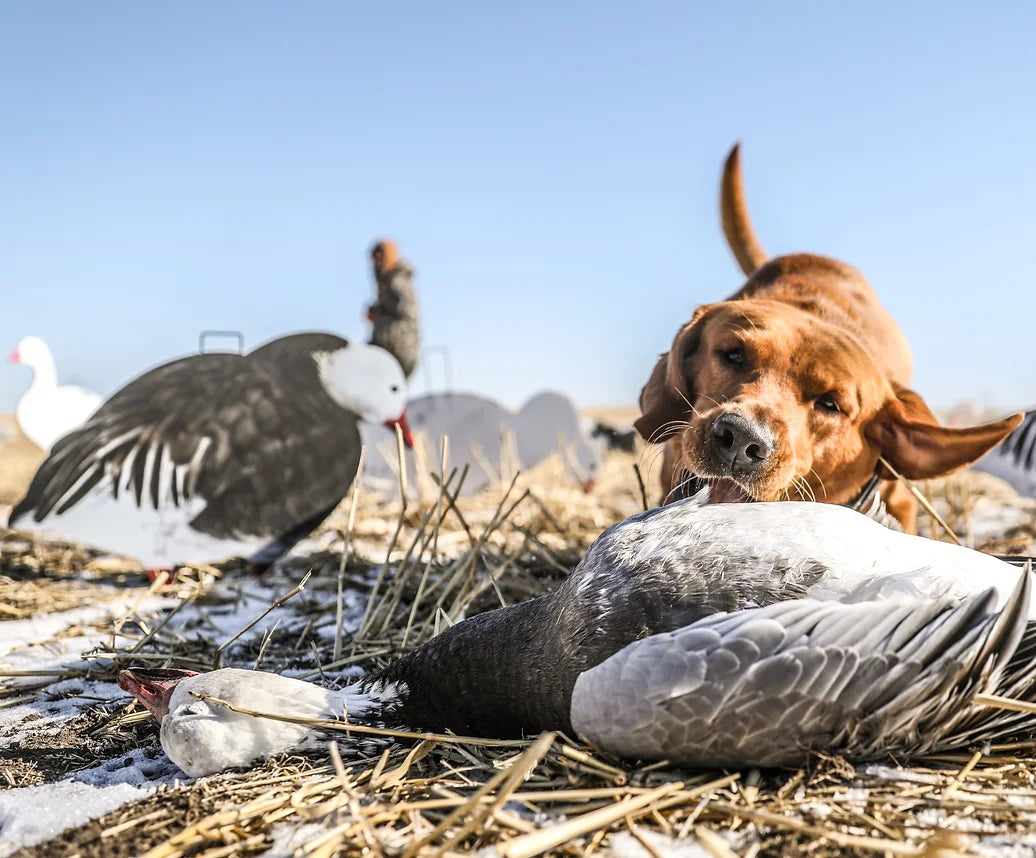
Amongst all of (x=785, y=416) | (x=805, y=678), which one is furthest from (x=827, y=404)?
(x=805, y=678)

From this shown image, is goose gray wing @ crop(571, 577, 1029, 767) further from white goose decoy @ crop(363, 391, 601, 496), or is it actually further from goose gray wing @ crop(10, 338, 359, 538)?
white goose decoy @ crop(363, 391, 601, 496)

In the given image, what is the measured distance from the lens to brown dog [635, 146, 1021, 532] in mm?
2344

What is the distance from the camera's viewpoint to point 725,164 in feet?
15.0

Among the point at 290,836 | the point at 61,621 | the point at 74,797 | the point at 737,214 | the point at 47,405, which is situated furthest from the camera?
the point at 47,405

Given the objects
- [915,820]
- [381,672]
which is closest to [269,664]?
[381,672]

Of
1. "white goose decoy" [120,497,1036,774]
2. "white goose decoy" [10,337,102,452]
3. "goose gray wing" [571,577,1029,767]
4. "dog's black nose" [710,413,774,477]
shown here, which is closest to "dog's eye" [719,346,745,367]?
"dog's black nose" [710,413,774,477]

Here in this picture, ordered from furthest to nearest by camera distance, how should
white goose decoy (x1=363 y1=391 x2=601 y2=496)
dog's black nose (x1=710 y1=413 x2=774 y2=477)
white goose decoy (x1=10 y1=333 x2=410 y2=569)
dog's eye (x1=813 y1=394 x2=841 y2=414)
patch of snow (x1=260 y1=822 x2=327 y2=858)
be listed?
white goose decoy (x1=363 y1=391 x2=601 y2=496) < white goose decoy (x1=10 y1=333 x2=410 y2=569) < dog's eye (x1=813 y1=394 x2=841 y2=414) < dog's black nose (x1=710 y1=413 x2=774 y2=477) < patch of snow (x1=260 y1=822 x2=327 y2=858)

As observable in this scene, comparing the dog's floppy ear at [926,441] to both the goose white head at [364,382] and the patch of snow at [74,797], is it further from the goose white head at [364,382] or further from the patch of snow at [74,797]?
the goose white head at [364,382]

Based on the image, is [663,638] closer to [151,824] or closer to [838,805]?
[838,805]

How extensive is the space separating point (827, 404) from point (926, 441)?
0.37 m

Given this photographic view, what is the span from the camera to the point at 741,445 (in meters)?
2.30

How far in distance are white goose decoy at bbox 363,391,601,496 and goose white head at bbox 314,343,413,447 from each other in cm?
174

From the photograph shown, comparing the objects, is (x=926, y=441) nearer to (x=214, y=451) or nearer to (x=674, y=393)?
(x=674, y=393)

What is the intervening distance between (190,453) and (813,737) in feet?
11.3
